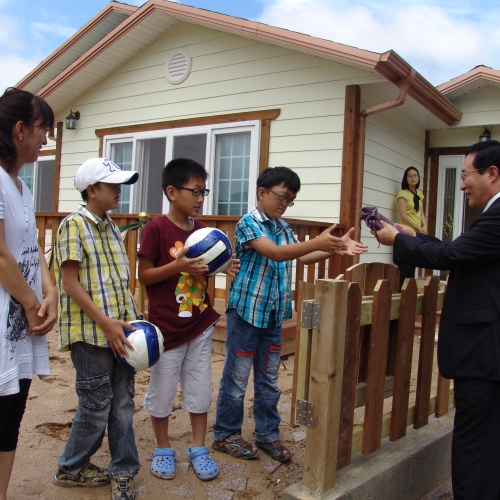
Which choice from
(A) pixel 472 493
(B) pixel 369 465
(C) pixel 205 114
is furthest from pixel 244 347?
(C) pixel 205 114

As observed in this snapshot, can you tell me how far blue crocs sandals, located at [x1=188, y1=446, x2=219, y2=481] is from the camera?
2.91 meters

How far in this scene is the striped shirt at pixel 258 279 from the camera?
312cm

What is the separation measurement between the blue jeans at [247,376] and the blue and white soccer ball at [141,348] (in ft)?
2.20

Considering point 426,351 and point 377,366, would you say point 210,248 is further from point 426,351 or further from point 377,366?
point 426,351

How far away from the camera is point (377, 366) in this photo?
2.79 m

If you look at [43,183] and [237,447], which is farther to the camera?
[43,183]

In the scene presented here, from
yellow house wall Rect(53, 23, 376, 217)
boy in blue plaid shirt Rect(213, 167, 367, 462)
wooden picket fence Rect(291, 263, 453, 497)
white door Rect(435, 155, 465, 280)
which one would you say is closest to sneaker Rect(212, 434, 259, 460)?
boy in blue plaid shirt Rect(213, 167, 367, 462)

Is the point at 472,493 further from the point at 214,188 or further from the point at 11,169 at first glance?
the point at 214,188

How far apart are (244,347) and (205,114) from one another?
17.8 ft

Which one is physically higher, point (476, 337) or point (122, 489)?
point (476, 337)

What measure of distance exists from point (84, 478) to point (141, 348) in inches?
32.8

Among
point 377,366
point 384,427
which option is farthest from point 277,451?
point 377,366

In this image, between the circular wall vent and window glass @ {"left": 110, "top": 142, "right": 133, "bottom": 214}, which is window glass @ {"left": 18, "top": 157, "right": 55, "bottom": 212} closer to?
window glass @ {"left": 110, "top": 142, "right": 133, "bottom": 214}

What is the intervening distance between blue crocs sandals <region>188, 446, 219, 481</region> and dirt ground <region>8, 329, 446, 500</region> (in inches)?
1.5
